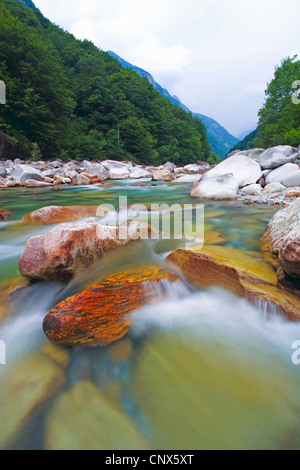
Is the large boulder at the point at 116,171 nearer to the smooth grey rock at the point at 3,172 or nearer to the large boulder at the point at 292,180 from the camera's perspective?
the smooth grey rock at the point at 3,172

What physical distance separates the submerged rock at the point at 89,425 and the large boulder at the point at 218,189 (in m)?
6.50

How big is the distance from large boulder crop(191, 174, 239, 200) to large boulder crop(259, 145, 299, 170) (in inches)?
135

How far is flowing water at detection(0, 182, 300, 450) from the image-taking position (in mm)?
1044

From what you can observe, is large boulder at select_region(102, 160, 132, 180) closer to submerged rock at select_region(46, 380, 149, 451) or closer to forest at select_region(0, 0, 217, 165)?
forest at select_region(0, 0, 217, 165)

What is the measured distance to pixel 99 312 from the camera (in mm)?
1649

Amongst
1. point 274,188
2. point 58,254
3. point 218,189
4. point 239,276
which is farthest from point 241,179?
point 58,254

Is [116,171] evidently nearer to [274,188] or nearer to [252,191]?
[252,191]

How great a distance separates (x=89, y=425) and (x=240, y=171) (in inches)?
353

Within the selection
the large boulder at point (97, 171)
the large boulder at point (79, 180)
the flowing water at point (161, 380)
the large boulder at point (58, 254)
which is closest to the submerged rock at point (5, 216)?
the large boulder at point (58, 254)

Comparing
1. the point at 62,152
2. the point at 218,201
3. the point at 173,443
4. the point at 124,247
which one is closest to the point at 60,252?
the point at 124,247

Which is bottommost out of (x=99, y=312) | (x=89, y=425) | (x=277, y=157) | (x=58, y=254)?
(x=89, y=425)

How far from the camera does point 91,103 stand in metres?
26.5

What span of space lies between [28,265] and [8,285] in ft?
1.21
